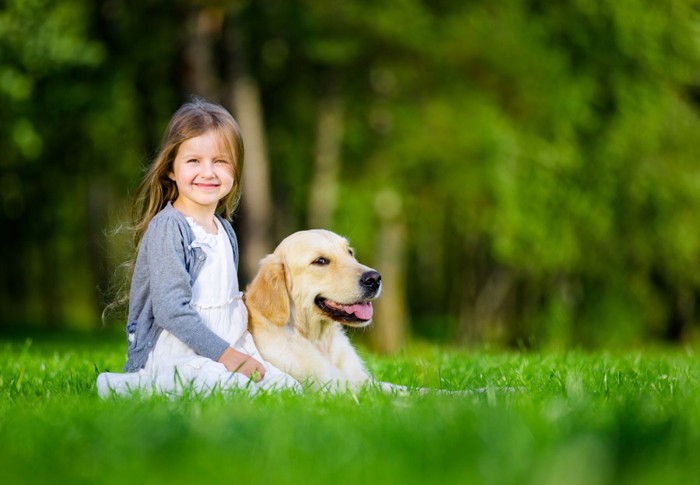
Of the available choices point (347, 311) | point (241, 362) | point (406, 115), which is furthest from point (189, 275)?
point (406, 115)

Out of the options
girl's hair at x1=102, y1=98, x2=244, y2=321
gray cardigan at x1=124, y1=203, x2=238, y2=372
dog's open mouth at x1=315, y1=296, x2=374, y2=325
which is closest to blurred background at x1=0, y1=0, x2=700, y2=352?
girl's hair at x1=102, y1=98, x2=244, y2=321

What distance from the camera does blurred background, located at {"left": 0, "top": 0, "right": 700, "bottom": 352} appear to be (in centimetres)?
1474

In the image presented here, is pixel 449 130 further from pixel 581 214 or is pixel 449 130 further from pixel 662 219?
pixel 662 219

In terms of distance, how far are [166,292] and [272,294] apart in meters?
0.60

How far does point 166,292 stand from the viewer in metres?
4.95

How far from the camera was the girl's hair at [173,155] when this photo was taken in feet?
17.5

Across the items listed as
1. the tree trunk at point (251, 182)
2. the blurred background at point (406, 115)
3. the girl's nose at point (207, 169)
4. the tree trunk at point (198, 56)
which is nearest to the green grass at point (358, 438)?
the girl's nose at point (207, 169)

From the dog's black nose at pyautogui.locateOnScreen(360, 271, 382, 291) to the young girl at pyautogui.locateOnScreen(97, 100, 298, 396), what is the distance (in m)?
0.69

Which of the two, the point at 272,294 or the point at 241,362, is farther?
the point at 272,294

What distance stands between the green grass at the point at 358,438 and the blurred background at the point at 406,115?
31.5ft

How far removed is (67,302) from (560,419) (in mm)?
38539

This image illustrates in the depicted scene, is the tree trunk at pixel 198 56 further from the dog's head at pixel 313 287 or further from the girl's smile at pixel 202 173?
the dog's head at pixel 313 287

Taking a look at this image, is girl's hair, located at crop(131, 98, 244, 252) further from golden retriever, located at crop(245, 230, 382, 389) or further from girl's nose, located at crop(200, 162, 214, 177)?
golden retriever, located at crop(245, 230, 382, 389)

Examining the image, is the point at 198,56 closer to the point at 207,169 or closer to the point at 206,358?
the point at 207,169
